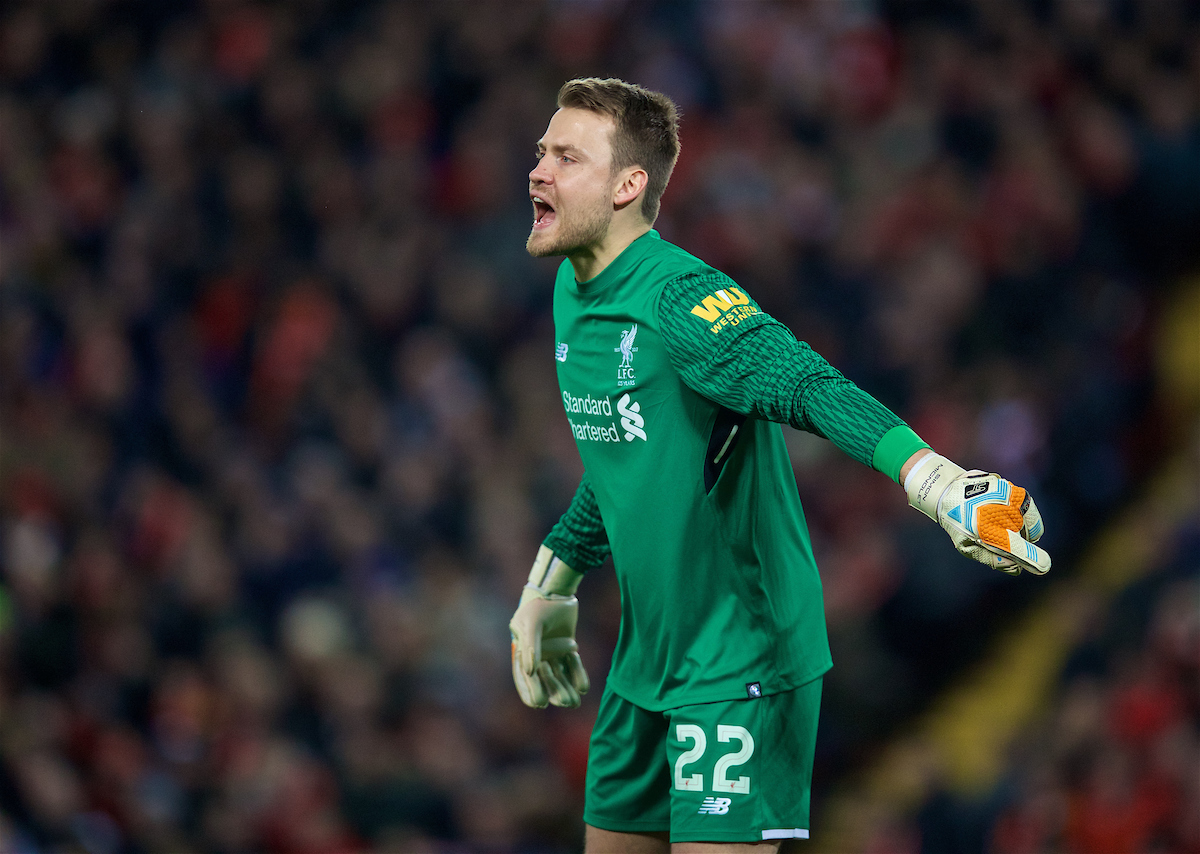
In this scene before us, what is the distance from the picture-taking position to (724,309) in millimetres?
3000

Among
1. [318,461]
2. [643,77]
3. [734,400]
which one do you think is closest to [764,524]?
[734,400]

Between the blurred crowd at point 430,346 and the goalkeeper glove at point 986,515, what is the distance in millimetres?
4426

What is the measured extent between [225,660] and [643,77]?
Result: 5006 mm

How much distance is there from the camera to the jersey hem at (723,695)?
3.18 meters

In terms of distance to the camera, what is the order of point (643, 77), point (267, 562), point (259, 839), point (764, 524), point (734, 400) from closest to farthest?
point (734, 400) < point (764, 524) < point (259, 839) < point (267, 562) < point (643, 77)

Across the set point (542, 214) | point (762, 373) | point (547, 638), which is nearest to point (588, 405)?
point (542, 214)

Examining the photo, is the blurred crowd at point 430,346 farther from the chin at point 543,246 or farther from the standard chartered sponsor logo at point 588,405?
the chin at point 543,246

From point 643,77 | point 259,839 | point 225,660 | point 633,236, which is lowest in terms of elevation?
point 259,839

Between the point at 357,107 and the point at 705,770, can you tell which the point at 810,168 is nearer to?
the point at 357,107

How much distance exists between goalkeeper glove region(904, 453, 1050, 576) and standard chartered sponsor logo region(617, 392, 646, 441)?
81 cm

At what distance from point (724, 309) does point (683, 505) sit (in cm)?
50

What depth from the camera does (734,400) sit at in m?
2.95

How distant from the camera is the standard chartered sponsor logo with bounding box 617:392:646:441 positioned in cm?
324

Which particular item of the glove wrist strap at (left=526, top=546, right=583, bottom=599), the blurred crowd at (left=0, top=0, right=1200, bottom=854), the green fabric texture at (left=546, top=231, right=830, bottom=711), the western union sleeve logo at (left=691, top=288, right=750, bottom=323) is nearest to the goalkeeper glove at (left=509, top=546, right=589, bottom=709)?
the glove wrist strap at (left=526, top=546, right=583, bottom=599)
